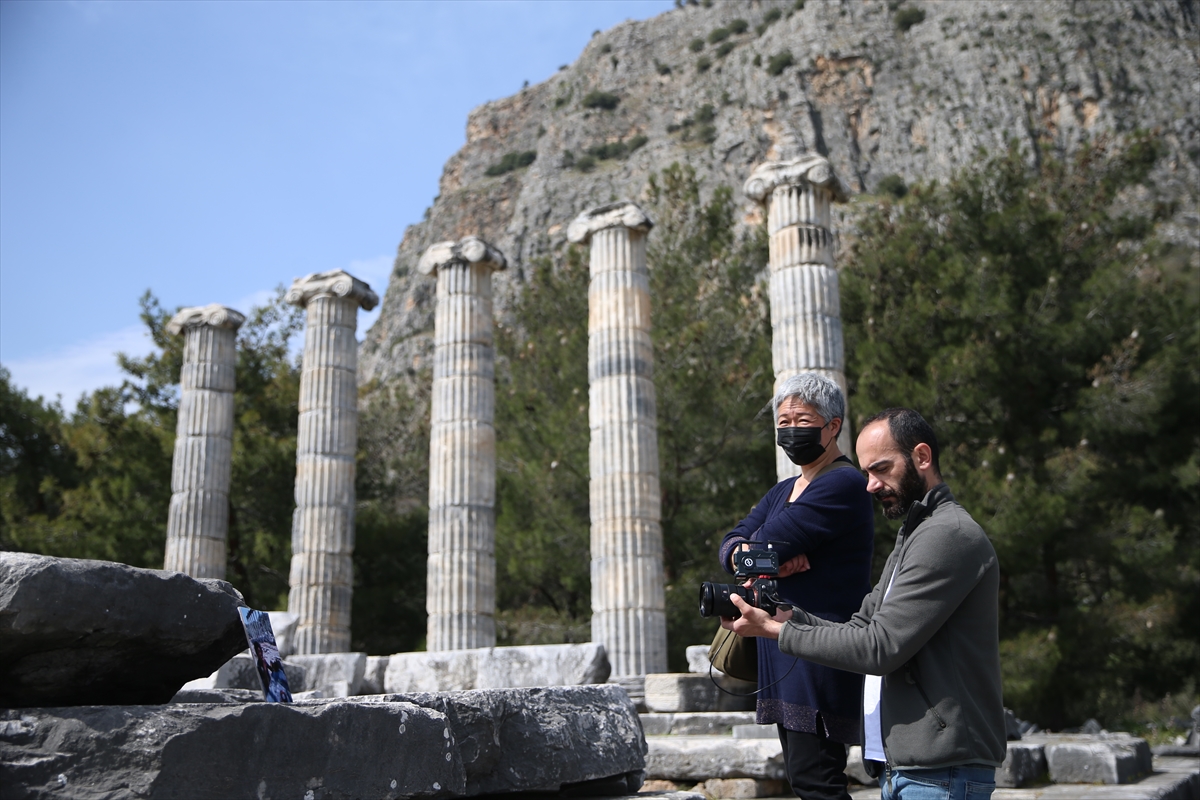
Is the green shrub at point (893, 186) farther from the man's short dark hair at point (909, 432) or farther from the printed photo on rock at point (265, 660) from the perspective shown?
the printed photo on rock at point (265, 660)

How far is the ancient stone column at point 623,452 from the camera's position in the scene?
13.5 metres

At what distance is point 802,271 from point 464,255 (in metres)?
5.46

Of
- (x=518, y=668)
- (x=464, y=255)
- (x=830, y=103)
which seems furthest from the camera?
(x=830, y=103)

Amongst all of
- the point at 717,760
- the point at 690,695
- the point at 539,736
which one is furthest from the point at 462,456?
the point at 539,736

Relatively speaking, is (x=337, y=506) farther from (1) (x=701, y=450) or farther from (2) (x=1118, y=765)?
(2) (x=1118, y=765)

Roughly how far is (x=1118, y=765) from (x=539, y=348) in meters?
14.6

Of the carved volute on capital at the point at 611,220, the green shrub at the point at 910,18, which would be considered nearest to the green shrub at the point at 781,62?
the green shrub at the point at 910,18

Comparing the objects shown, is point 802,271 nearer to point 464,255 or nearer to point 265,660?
A: point 464,255

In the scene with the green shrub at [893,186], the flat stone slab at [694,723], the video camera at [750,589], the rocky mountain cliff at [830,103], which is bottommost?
the flat stone slab at [694,723]

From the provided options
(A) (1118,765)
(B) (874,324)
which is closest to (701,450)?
(B) (874,324)

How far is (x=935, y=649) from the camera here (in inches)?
102

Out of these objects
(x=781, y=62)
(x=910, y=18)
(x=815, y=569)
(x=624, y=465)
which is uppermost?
(x=910, y=18)

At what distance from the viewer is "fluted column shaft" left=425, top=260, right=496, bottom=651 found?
1498cm

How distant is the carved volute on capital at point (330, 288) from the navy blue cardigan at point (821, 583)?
48.3 feet
